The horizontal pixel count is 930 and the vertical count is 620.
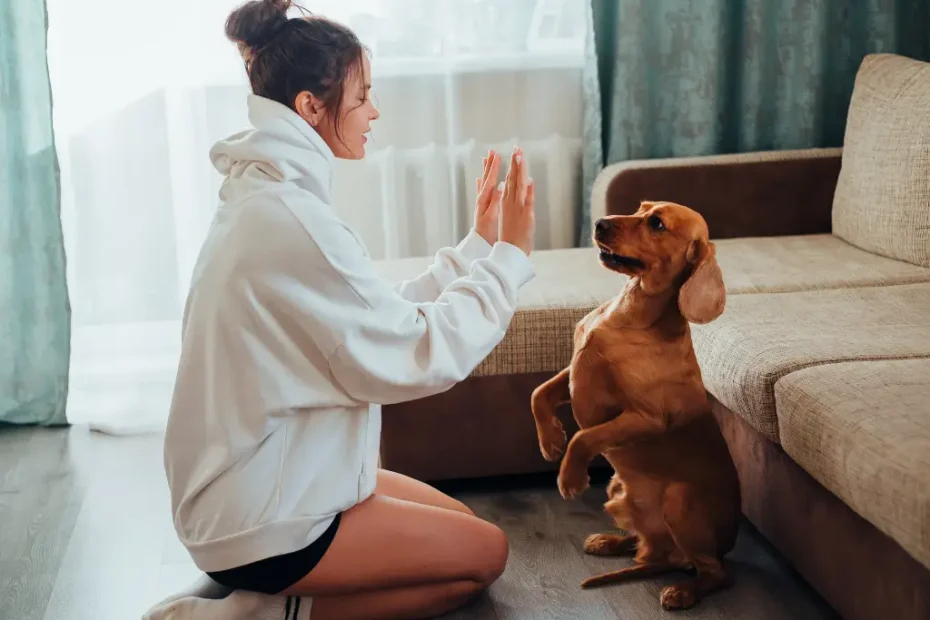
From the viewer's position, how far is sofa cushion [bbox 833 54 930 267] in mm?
2473

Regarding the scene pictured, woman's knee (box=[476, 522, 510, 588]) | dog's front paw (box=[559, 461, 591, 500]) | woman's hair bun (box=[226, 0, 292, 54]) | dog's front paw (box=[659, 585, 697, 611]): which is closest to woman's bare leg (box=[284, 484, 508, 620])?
woman's knee (box=[476, 522, 510, 588])

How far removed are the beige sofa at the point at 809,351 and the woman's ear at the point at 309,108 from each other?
2.46 ft

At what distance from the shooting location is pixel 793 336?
6.44 feet

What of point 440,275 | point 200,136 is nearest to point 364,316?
point 440,275

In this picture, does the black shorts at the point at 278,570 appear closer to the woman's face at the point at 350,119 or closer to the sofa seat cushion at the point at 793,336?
the woman's face at the point at 350,119

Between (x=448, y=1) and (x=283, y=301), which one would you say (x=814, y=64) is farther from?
(x=283, y=301)

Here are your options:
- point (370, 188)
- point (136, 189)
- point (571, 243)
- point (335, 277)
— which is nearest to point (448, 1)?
point (370, 188)

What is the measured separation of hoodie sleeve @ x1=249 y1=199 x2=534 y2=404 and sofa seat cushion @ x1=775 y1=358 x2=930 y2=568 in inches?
19.3

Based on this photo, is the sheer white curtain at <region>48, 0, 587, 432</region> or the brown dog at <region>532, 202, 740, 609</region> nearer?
the brown dog at <region>532, 202, 740, 609</region>

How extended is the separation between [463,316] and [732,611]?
70 centimetres

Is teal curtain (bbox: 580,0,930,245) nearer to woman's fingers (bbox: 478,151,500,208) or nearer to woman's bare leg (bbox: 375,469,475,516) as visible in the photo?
woman's fingers (bbox: 478,151,500,208)

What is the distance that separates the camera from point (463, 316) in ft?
5.54

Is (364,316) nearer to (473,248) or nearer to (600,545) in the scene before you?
(473,248)

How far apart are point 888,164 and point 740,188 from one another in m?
0.41
